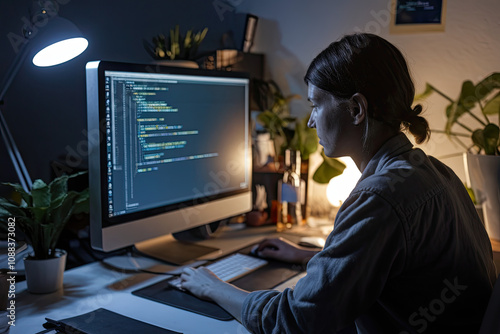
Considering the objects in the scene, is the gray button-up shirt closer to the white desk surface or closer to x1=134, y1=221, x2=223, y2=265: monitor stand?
the white desk surface

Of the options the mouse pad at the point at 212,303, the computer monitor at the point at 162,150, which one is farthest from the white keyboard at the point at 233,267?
the computer monitor at the point at 162,150

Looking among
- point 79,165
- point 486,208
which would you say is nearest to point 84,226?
point 79,165

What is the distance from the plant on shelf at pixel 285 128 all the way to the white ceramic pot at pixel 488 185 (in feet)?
1.43

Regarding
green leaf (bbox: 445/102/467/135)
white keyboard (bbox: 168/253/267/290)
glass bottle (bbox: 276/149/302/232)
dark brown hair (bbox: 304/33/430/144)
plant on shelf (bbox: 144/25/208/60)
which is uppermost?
plant on shelf (bbox: 144/25/208/60)

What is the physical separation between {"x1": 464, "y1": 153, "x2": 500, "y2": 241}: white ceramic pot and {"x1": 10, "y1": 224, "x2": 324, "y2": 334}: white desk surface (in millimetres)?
601

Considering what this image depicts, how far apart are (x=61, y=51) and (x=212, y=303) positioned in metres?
0.71

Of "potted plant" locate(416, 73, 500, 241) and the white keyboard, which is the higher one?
"potted plant" locate(416, 73, 500, 241)

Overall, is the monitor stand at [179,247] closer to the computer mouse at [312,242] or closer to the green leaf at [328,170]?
the computer mouse at [312,242]

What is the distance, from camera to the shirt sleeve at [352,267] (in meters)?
0.77

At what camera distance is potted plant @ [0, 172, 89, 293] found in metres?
1.11

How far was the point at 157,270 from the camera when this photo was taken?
1.29 meters

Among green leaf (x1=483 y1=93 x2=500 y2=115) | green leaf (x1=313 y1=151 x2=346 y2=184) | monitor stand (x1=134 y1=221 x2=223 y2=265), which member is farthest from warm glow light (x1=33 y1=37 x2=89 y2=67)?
green leaf (x1=483 y1=93 x2=500 y2=115)

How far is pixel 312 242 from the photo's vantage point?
1520 millimetres

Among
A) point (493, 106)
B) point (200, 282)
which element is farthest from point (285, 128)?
point (200, 282)
